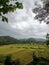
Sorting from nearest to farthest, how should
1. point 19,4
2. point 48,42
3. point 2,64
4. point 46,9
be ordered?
1. point 19,4
2. point 2,64
3. point 46,9
4. point 48,42

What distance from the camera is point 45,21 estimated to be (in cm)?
3164

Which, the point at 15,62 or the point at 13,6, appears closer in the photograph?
the point at 13,6

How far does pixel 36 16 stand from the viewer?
3266cm

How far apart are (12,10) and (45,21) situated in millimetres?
16277

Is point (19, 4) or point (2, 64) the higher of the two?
point (19, 4)

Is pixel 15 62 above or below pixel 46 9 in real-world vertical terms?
below

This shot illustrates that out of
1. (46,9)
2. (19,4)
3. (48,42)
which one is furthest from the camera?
(48,42)

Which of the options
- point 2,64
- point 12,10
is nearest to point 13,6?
point 12,10

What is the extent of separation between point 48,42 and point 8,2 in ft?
129

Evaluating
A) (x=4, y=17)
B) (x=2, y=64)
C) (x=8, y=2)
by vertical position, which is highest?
(x=8, y=2)

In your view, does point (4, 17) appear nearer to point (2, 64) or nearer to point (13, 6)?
point (13, 6)

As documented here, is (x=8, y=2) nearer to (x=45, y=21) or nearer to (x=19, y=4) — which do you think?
(x=19, y=4)

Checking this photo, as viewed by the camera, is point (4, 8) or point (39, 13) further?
point (39, 13)

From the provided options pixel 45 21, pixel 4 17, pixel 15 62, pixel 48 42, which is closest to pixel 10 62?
pixel 15 62
